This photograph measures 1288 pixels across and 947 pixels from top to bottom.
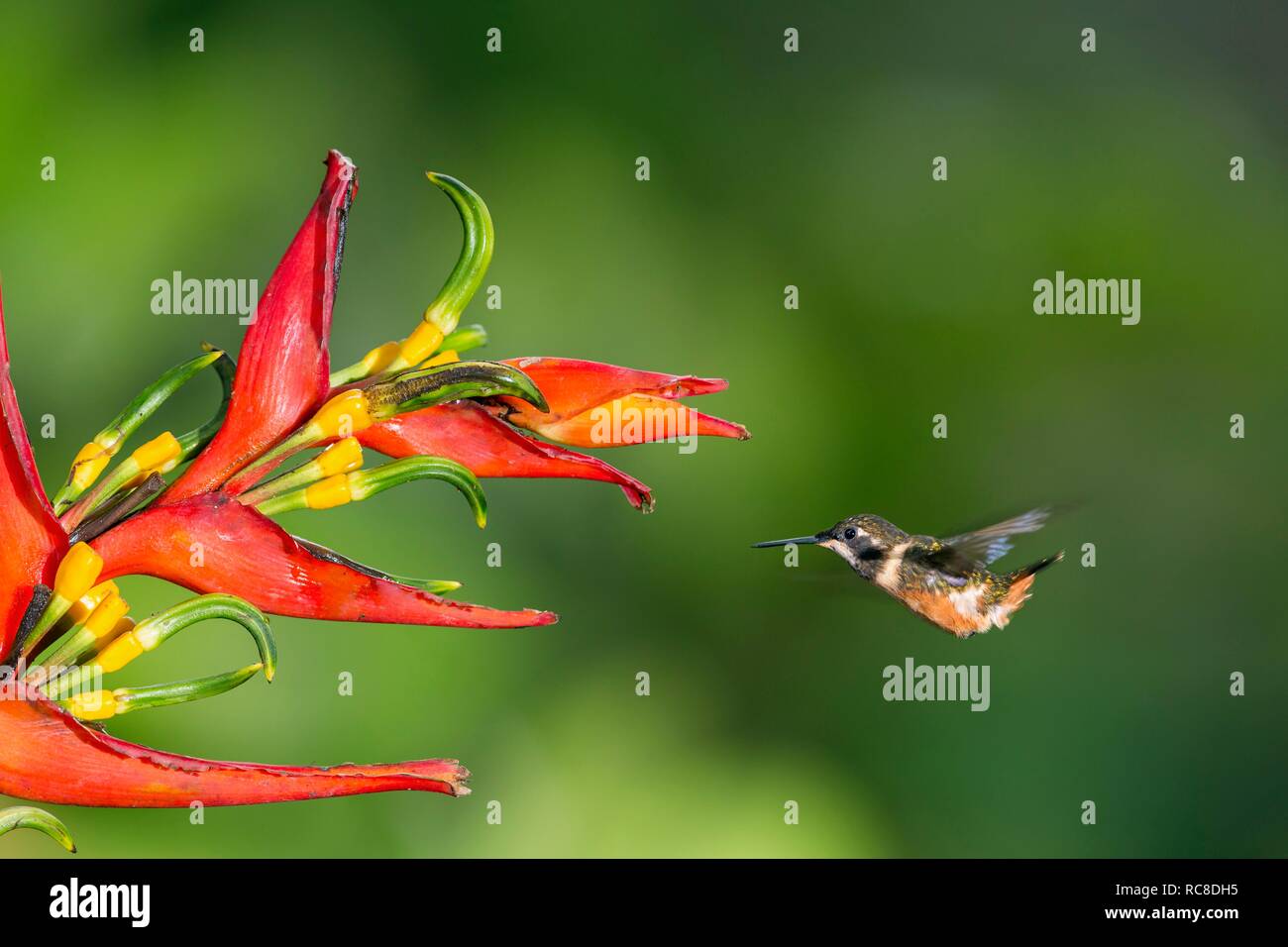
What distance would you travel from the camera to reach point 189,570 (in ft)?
1.94

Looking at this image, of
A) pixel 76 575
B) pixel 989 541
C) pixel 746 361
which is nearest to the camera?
pixel 76 575

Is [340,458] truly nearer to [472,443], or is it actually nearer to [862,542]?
[472,443]

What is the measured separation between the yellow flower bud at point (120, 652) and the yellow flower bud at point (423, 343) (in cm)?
19

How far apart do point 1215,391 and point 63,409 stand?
6.34ft

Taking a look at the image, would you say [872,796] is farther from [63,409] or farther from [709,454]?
[63,409]

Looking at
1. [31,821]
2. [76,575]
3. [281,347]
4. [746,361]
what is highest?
[746,361]

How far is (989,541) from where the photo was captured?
1.28 metres

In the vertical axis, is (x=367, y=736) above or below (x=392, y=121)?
below

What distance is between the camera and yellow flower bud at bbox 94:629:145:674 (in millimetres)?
571

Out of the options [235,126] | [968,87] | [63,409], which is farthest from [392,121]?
[968,87]

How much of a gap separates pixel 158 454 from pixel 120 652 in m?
0.10

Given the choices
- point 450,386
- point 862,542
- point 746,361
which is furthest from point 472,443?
point 746,361

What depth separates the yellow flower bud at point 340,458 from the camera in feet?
2.00

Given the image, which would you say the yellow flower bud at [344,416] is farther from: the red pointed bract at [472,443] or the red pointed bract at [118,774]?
the red pointed bract at [118,774]
